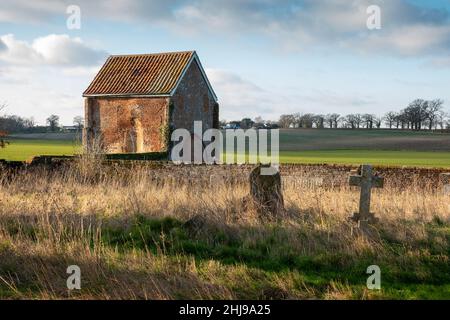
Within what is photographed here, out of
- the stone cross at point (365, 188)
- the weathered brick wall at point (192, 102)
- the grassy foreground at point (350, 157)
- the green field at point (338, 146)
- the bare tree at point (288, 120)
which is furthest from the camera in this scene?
the bare tree at point (288, 120)

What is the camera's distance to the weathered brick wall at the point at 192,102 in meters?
32.1

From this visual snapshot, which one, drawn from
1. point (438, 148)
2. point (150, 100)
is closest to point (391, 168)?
point (150, 100)

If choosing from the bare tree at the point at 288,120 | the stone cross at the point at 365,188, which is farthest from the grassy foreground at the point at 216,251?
the bare tree at the point at 288,120

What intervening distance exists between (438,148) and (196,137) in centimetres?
3812

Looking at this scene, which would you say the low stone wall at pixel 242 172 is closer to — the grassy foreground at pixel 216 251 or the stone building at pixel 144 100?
the grassy foreground at pixel 216 251

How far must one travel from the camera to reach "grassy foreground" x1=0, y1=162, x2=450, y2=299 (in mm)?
5832

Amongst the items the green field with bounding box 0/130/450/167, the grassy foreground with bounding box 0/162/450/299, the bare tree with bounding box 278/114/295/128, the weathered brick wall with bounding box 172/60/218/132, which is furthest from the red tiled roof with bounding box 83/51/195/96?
the bare tree with bounding box 278/114/295/128

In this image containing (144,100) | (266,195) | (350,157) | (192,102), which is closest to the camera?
(266,195)

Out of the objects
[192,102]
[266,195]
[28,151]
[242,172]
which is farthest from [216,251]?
[28,151]

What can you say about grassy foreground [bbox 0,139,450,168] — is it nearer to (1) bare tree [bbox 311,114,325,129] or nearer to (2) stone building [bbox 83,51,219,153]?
(2) stone building [bbox 83,51,219,153]

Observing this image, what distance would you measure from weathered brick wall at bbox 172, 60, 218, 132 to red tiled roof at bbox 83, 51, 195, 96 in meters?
0.79

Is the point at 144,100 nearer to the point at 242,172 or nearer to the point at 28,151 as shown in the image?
the point at 242,172

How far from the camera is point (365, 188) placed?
924 centimetres

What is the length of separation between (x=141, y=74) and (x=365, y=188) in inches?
1035
